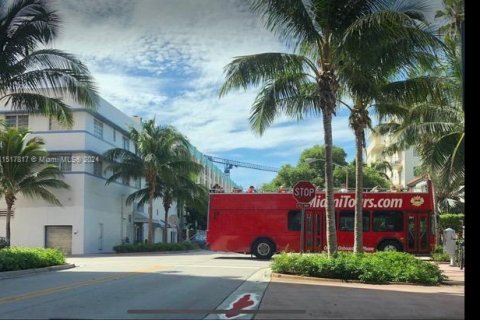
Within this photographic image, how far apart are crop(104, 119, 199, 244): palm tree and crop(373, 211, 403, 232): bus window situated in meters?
19.0

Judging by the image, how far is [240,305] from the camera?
11.2 meters

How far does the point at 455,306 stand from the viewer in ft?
36.1

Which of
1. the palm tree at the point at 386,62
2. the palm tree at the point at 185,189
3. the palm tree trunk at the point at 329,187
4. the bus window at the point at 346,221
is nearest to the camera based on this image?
the palm tree at the point at 386,62

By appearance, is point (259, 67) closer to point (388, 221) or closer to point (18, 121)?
point (388, 221)

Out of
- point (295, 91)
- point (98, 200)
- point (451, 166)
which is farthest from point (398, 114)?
point (98, 200)

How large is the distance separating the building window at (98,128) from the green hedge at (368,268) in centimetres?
2783

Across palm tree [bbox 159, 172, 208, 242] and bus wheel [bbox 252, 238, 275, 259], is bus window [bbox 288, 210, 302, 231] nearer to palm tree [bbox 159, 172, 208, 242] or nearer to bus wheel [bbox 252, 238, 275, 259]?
bus wheel [bbox 252, 238, 275, 259]

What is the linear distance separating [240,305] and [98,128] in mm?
33721

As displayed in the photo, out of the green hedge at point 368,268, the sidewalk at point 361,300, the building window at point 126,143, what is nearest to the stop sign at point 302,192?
the green hedge at point 368,268

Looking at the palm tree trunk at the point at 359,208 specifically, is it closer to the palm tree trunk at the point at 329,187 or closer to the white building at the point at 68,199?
the palm tree trunk at the point at 329,187

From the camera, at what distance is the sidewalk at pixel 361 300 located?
9867 mm

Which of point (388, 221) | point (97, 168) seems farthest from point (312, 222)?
point (97, 168)
